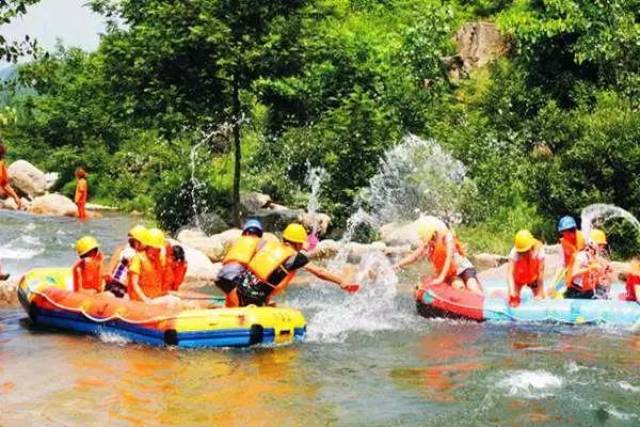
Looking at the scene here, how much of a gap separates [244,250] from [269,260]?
370 mm

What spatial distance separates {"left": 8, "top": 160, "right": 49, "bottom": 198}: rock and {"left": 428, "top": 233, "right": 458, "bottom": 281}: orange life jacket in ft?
78.1

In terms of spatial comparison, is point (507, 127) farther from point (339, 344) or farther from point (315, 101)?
point (339, 344)

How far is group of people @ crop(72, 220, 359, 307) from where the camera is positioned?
10.1m

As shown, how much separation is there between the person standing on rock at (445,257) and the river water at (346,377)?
2.28 feet

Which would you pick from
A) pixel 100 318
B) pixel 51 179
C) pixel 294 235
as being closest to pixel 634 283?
pixel 294 235

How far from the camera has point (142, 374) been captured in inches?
343

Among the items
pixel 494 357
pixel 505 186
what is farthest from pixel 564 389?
pixel 505 186

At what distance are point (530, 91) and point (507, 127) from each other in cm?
119

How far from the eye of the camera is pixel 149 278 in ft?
34.3

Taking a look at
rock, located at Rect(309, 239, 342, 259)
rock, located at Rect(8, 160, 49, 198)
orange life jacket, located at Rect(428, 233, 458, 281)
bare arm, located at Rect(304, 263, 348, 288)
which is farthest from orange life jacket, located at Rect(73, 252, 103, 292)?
rock, located at Rect(8, 160, 49, 198)

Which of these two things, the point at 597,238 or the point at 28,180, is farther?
the point at 28,180

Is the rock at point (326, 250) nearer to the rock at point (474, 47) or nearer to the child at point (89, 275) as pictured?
the child at point (89, 275)

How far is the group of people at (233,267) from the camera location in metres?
10.1

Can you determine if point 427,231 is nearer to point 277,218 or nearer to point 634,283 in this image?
point 634,283
